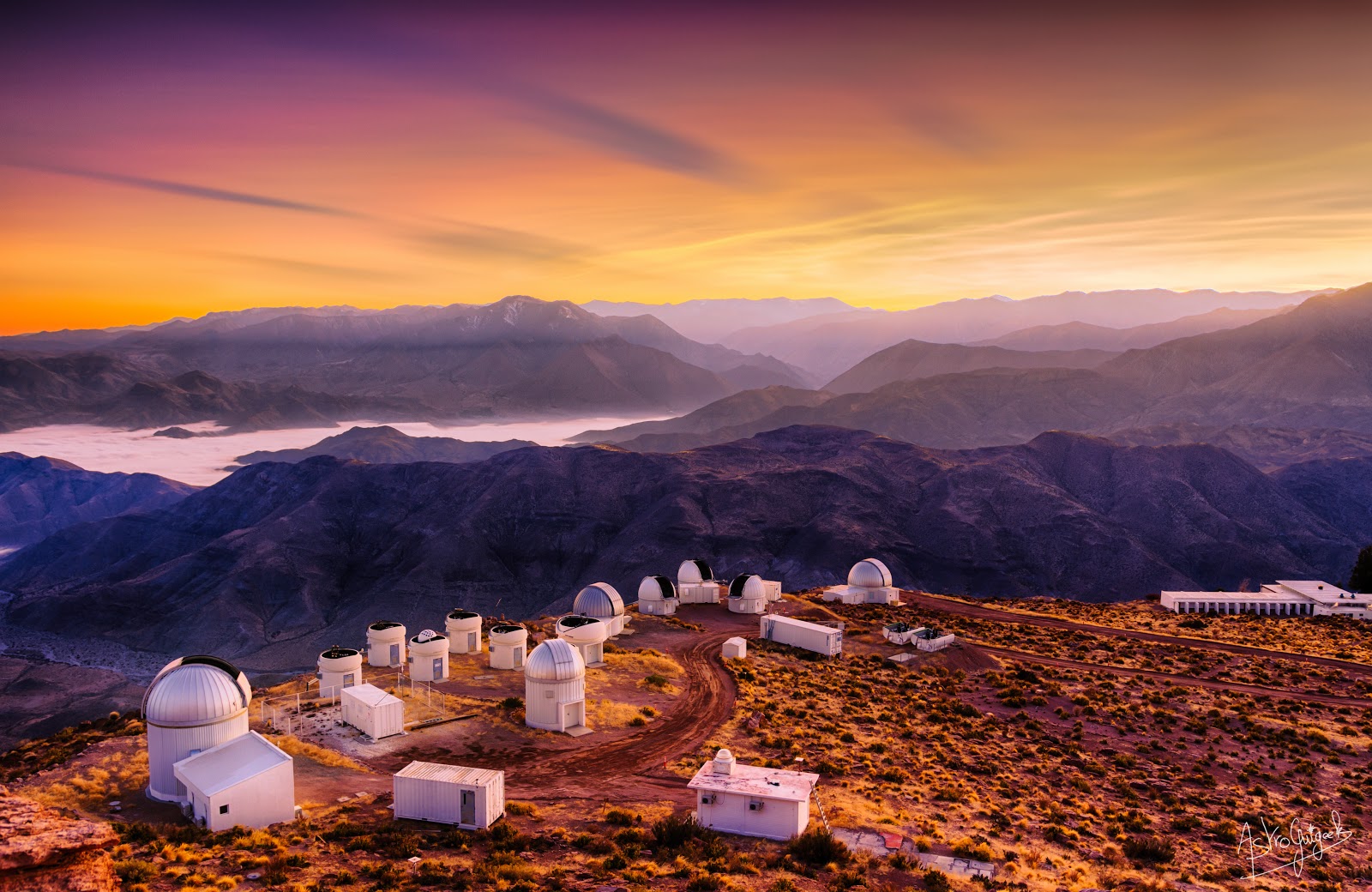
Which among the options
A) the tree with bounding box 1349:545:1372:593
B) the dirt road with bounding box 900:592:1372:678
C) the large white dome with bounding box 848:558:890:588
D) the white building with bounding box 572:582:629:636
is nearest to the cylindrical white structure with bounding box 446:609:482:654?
the white building with bounding box 572:582:629:636

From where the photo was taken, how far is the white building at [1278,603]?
71688 mm

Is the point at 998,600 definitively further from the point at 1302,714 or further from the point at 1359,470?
the point at 1359,470

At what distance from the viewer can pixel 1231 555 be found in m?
125

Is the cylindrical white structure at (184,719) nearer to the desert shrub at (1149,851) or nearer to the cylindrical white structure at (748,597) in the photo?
the desert shrub at (1149,851)

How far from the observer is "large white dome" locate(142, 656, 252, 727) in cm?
2734

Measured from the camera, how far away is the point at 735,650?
49.5 meters

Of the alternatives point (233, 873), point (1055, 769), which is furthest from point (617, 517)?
point (233, 873)

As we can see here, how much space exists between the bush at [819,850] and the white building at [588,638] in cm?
2305

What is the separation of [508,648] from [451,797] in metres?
20.6

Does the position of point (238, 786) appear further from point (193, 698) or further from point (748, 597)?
point (748, 597)

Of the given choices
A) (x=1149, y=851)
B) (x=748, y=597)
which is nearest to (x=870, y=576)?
(x=748, y=597)

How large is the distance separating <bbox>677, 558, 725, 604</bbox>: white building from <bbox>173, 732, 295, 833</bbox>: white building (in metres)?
43.1

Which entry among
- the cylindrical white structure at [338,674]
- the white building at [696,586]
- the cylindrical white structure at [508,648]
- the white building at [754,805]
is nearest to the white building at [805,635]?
the white building at [696,586]

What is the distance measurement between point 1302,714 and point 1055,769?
1698 cm
